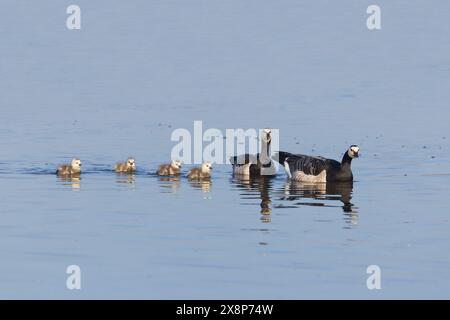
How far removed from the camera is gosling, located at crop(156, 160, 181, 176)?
3250 cm

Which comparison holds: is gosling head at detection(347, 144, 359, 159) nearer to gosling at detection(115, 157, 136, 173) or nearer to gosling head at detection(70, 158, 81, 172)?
gosling at detection(115, 157, 136, 173)

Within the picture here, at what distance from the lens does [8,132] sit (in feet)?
127

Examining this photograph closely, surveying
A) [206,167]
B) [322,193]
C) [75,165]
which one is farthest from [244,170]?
[75,165]

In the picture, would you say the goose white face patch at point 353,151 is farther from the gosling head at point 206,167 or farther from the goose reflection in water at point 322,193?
the gosling head at point 206,167

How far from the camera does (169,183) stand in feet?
104

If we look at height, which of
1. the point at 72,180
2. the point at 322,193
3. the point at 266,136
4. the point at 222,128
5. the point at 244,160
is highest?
the point at 222,128

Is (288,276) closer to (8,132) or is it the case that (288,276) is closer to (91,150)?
(91,150)

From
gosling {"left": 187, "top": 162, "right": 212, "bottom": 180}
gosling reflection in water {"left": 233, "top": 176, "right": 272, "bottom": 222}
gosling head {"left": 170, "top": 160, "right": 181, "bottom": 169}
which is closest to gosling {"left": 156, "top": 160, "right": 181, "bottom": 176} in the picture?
gosling head {"left": 170, "top": 160, "right": 181, "bottom": 169}

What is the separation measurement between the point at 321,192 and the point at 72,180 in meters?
6.07

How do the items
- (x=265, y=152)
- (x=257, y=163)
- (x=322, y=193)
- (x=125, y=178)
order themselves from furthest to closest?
(x=265, y=152) < (x=257, y=163) < (x=125, y=178) < (x=322, y=193)

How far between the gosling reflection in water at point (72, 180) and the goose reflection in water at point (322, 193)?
16.2ft

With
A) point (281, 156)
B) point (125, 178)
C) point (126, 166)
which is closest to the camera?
point (125, 178)

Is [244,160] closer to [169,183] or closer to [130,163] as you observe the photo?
[169,183]

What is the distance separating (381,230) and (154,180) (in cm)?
850
